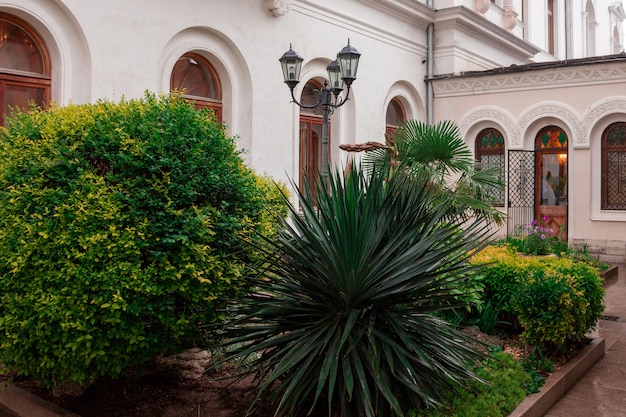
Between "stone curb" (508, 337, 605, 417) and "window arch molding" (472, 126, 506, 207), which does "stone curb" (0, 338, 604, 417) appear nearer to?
"stone curb" (508, 337, 605, 417)

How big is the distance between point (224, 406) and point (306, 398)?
27.8 inches

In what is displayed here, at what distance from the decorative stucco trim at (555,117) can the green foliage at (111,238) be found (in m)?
12.8

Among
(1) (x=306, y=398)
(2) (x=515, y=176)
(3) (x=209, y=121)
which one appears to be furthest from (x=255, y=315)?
(2) (x=515, y=176)

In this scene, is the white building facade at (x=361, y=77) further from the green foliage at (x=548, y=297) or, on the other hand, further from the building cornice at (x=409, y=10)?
the green foliage at (x=548, y=297)

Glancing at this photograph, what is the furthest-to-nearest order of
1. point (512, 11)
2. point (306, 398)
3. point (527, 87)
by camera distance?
point (512, 11) → point (527, 87) → point (306, 398)

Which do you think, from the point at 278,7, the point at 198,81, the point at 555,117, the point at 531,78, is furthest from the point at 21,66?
the point at 555,117

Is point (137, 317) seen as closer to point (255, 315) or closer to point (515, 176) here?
point (255, 315)

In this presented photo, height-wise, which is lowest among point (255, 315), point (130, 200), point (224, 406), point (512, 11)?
point (224, 406)

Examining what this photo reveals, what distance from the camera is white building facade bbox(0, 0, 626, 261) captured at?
862 centimetres

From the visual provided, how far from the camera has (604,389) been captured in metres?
5.52

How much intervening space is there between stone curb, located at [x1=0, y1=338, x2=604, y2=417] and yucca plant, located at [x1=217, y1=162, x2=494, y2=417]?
776 millimetres

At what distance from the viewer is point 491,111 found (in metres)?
16.0

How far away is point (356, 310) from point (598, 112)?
13.0m

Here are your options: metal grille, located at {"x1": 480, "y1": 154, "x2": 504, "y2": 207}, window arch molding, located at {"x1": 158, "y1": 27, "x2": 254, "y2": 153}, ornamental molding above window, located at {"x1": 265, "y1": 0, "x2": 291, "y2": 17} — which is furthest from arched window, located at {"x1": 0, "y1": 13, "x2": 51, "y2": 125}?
metal grille, located at {"x1": 480, "y1": 154, "x2": 504, "y2": 207}
